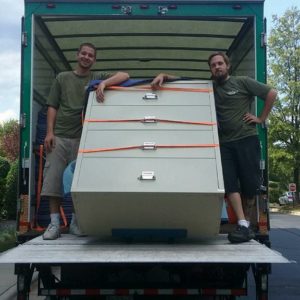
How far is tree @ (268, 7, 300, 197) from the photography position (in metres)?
40.1

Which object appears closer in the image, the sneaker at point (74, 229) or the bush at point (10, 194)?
the sneaker at point (74, 229)

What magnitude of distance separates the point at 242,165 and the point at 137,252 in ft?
4.72

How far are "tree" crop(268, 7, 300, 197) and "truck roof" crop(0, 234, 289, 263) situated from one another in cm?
3602

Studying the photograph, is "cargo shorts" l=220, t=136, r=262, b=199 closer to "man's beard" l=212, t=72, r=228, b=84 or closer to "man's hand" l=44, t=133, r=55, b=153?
"man's beard" l=212, t=72, r=228, b=84

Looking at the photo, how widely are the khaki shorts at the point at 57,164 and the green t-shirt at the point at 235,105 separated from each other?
1.40m

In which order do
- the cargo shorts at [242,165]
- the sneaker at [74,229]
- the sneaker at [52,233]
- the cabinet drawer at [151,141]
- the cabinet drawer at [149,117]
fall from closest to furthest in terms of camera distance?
the cabinet drawer at [151,141], the cabinet drawer at [149,117], the sneaker at [52,233], the cargo shorts at [242,165], the sneaker at [74,229]

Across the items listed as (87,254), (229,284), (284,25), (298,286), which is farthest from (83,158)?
(284,25)

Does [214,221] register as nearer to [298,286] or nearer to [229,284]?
[229,284]

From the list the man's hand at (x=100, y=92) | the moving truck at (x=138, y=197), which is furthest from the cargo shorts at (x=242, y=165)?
the man's hand at (x=100, y=92)

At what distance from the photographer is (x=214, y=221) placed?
4555 millimetres

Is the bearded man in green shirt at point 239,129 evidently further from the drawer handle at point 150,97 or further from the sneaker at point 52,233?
the sneaker at point 52,233

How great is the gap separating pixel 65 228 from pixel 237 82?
2.17 metres

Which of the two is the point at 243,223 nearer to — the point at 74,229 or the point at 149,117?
the point at 149,117

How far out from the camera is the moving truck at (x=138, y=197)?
432 centimetres
